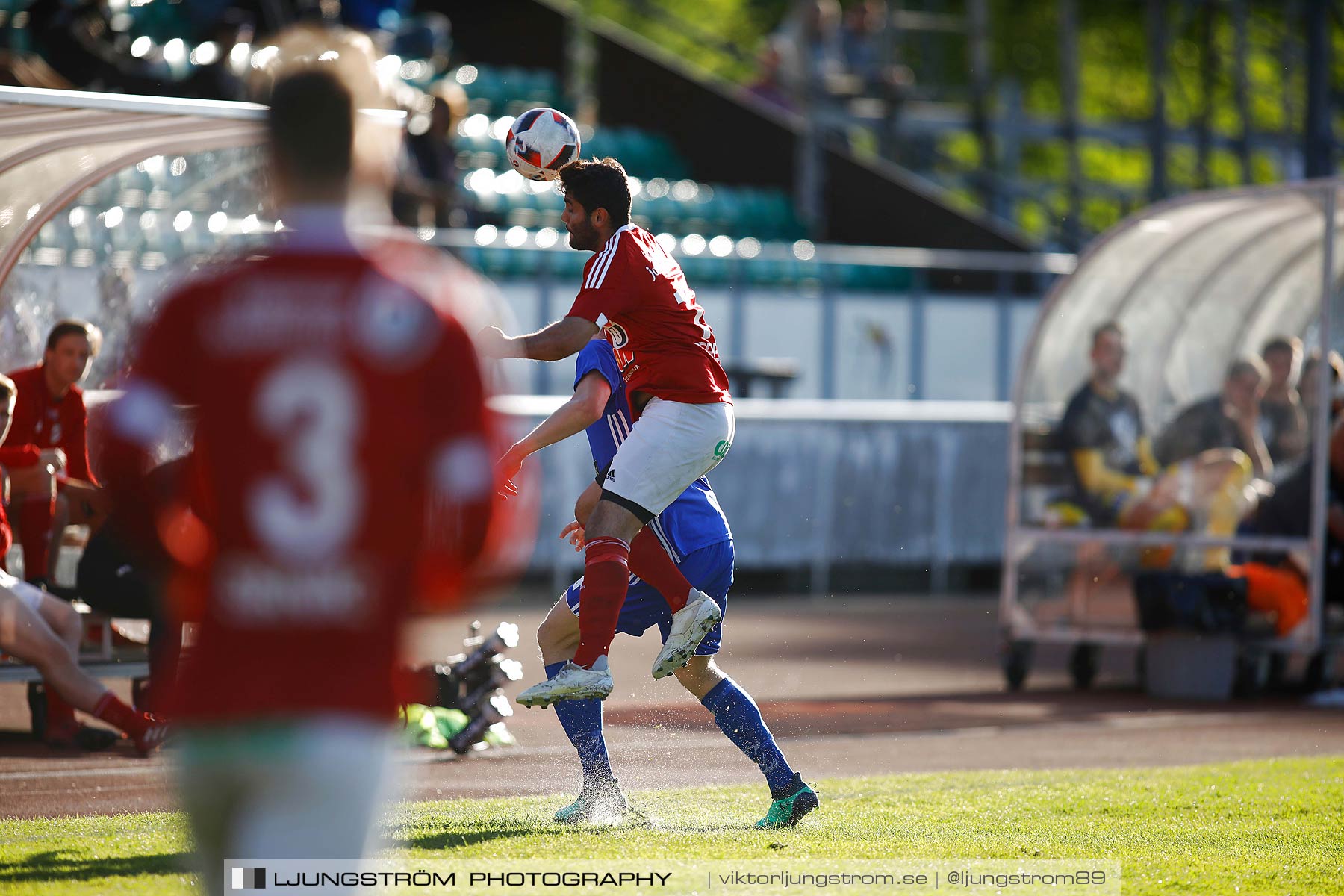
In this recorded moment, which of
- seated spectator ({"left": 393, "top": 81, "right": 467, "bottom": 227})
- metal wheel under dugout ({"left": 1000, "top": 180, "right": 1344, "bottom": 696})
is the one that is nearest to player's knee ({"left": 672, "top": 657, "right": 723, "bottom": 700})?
metal wheel under dugout ({"left": 1000, "top": 180, "right": 1344, "bottom": 696})

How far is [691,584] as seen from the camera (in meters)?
6.66

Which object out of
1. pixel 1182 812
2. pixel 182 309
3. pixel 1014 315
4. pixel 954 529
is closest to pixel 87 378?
pixel 1182 812

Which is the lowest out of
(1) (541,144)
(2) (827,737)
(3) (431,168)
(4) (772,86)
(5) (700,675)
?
(2) (827,737)

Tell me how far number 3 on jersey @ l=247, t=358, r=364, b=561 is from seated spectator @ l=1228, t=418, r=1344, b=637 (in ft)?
30.6

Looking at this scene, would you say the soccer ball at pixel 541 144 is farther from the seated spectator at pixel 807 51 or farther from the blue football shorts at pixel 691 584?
the seated spectator at pixel 807 51

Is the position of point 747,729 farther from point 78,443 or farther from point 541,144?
point 78,443

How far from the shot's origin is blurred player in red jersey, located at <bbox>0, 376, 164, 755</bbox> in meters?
7.80

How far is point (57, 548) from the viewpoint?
891 centimetres

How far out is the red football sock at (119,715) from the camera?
8039 mm

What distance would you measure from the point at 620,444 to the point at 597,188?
950mm

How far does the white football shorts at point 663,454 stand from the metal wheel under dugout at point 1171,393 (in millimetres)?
6029

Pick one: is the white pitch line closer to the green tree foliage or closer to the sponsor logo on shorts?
the sponsor logo on shorts

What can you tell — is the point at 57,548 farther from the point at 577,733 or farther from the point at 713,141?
the point at 713,141

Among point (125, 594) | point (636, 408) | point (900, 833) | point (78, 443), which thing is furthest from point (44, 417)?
point (900, 833)
